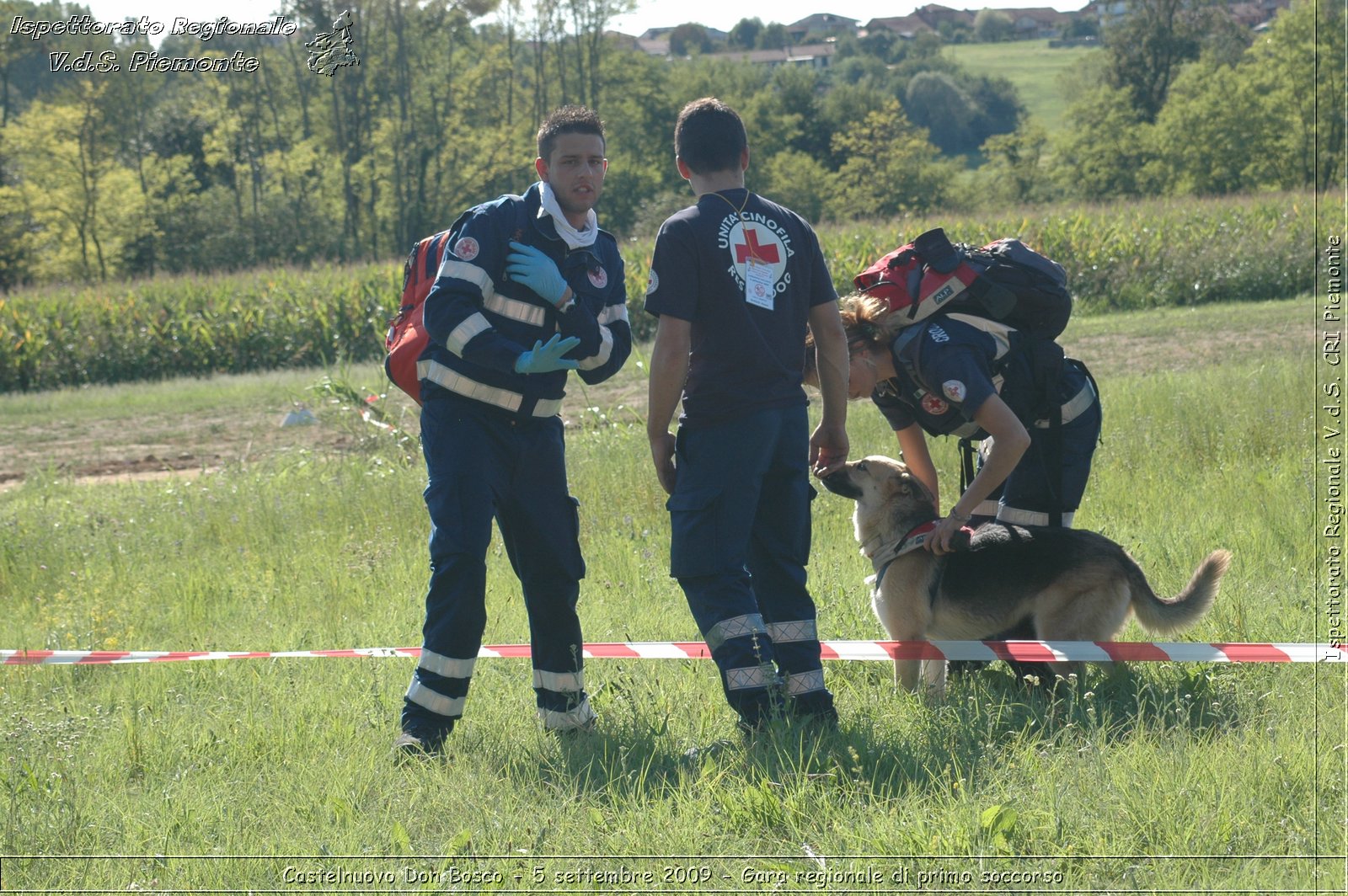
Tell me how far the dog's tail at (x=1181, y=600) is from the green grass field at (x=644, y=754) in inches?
8.1

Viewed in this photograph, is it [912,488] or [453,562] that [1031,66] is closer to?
[912,488]

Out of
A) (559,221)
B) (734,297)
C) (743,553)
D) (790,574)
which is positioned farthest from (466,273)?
(790,574)

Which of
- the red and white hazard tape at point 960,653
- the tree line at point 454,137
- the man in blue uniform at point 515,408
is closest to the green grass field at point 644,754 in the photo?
the red and white hazard tape at point 960,653

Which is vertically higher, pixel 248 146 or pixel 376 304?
pixel 248 146

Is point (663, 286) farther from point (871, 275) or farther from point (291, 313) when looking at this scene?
point (291, 313)

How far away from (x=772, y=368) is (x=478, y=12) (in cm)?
5190

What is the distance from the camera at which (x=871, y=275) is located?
14.9 ft

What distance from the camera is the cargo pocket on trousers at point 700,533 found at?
392 cm

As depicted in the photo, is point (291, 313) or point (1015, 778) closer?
point (1015, 778)

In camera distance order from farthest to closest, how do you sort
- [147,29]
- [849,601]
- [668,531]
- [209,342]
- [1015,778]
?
[209,342], [147,29], [668,531], [849,601], [1015,778]

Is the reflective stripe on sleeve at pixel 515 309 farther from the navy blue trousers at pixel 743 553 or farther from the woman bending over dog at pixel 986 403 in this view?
the woman bending over dog at pixel 986 403

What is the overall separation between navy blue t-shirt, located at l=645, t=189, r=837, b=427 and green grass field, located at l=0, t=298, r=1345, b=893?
1189mm

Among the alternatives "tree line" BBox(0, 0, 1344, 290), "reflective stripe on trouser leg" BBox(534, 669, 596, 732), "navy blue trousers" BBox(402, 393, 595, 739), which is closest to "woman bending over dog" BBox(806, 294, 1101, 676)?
"navy blue trousers" BBox(402, 393, 595, 739)

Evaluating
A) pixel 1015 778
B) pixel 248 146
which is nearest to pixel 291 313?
pixel 1015 778
